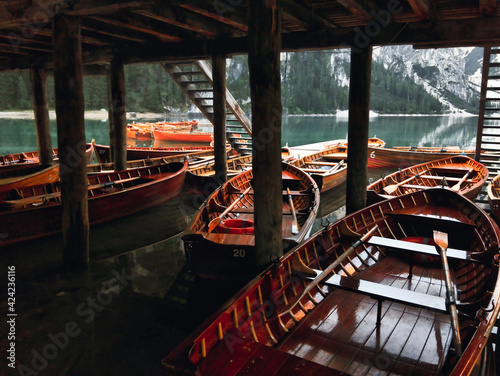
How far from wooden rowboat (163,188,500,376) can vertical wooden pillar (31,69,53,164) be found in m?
11.7

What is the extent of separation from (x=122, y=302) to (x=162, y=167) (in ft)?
25.3

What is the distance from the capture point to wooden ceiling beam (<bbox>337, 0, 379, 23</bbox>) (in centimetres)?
619

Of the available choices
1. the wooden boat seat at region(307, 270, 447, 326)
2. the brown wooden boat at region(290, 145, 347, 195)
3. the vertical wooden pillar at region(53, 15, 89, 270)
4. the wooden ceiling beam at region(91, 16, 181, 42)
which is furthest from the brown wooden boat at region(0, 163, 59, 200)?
the wooden boat seat at region(307, 270, 447, 326)

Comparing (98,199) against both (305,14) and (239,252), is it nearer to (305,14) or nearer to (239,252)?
(239,252)

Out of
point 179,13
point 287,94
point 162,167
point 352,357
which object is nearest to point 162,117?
point 287,94

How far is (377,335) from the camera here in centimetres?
432

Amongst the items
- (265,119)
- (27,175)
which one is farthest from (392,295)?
(27,175)

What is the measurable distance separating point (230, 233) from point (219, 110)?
18.2 feet

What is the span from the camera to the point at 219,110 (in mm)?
11664

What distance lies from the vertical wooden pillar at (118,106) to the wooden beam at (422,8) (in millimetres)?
8046

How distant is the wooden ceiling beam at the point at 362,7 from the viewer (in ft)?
20.3

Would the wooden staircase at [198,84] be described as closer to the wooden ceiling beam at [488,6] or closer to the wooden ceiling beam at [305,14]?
the wooden ceiling beam at [305,14]

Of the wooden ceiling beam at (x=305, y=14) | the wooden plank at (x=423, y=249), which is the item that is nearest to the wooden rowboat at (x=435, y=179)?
the wooden plank at (x=423, y=249)

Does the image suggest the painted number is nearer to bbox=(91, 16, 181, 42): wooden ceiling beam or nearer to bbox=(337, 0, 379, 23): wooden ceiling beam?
bbox=(337, 0, 379, 23): wooden ceiling beam
